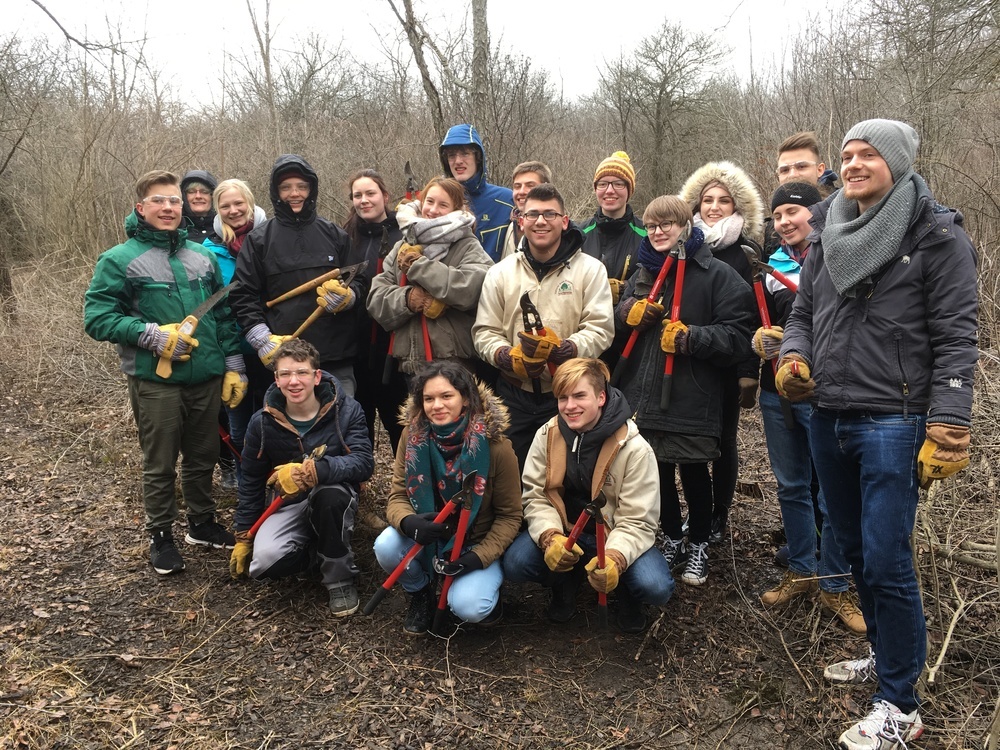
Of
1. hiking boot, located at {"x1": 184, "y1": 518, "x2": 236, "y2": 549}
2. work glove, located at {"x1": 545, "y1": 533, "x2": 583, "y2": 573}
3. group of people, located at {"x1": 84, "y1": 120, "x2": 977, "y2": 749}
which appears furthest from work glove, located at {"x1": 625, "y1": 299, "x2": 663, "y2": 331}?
hiking boot, located at {"x1": 184, "y1": 518, "x2": 236, "y2": 549}

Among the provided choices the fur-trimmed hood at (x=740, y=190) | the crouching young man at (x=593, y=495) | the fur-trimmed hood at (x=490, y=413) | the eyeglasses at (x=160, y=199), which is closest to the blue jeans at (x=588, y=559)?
the crouching young man at (x=593, y=495)

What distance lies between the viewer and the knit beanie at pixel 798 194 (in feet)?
10.7

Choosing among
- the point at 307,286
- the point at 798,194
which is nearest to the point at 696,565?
the point at 798,194

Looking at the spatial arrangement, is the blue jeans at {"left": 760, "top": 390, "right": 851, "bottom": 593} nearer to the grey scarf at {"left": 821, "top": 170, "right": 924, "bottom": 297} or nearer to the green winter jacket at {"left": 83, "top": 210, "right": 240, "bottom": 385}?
the grey scarf at {"left": 821, "top": 170, "right": 924, "bottom": 297}

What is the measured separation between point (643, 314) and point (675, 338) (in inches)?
7.9

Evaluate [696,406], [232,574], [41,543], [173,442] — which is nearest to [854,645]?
[696,406]

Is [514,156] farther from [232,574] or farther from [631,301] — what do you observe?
[232,574]

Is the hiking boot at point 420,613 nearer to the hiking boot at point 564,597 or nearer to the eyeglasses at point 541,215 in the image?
the hiking boot at point 564,597

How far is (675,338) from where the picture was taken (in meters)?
3.34

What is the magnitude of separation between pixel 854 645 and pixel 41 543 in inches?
170

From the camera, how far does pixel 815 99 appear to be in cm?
847

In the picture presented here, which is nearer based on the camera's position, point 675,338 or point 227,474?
point 675,338

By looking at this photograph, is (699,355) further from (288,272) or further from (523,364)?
(288,272)

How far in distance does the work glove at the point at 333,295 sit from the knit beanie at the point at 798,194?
2.20 meters
